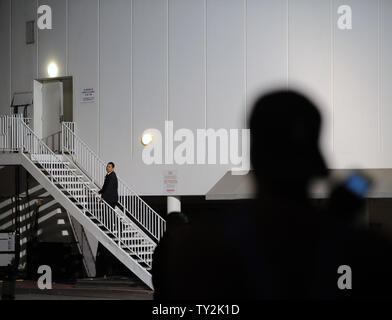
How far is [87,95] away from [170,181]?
3930 millimetres

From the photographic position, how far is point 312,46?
21.4 metres

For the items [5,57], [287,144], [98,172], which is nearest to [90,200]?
[98,172]

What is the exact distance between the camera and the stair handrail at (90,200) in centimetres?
1919

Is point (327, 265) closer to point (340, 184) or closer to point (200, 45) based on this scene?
point (340, 184)

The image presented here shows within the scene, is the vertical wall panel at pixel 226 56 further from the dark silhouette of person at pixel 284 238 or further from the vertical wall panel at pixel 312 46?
the dark silhouette of person at pixel 284 238

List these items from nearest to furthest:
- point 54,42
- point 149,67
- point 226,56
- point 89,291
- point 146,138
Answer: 1. point 89,291
2. point 226,56
3. point 146,138
4. point 149,67
5. point 54,42

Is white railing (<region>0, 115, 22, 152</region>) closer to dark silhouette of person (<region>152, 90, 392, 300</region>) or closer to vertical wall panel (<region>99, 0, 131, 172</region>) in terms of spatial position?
vertical wall panel (<region>99, 0, 131, 172</region>)

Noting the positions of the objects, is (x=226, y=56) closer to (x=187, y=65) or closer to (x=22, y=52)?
(x=187, y=65)

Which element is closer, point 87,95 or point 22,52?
point 87,95

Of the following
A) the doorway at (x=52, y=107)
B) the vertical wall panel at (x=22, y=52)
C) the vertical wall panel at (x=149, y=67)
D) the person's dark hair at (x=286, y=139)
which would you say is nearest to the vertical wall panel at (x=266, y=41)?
the vertical wall panel at (x=149, y=67)

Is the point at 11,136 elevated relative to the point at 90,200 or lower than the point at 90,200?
elevated

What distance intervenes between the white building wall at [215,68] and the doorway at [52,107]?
54.8 inches

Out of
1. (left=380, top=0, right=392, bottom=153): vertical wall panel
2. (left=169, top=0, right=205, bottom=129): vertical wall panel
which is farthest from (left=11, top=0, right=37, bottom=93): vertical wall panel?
(left=380, top=0, right=392, bottom=153): vertical wall panel

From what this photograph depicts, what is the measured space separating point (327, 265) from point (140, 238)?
58.2ft
